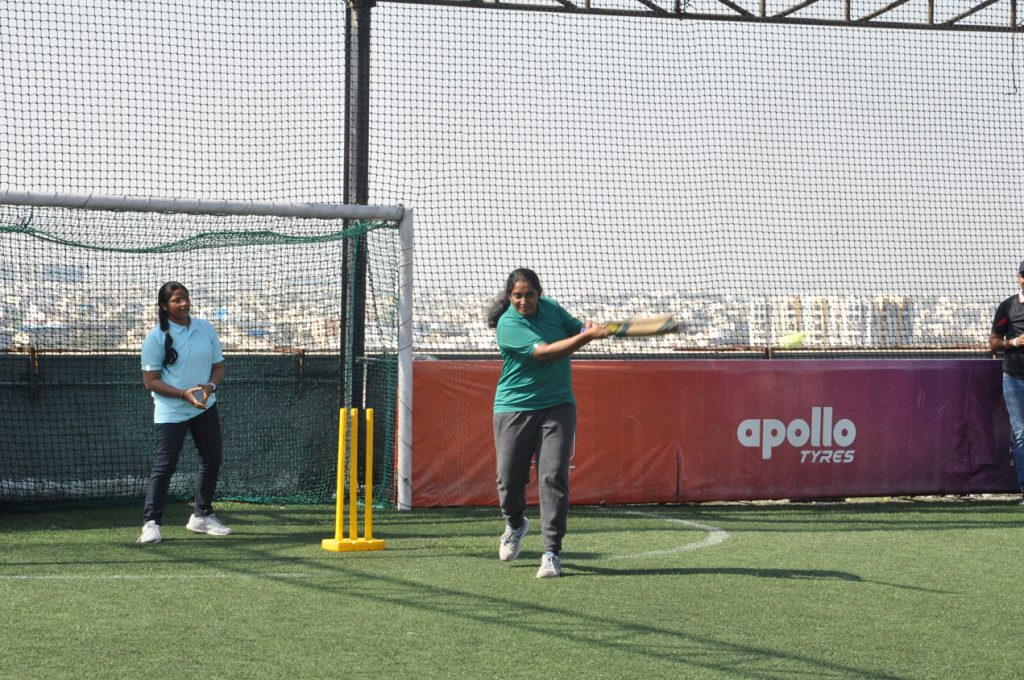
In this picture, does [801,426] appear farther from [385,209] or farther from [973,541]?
[385,209]

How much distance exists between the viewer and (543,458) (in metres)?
7.99

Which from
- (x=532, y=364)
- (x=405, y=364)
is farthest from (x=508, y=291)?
(x=405, y=364)

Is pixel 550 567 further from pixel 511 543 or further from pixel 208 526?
pixel 208 526

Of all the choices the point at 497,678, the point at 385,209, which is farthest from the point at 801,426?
the point at 497,678

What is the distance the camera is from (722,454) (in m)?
11.8

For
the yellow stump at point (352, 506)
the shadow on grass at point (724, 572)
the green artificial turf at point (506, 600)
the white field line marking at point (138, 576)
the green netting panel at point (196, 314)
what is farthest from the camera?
the green netting panel at point (196, 314)

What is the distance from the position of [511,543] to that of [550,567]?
701 mm

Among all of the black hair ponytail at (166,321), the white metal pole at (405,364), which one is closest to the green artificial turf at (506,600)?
the white metal pole at (405,364)

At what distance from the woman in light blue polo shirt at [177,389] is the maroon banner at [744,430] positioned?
81.6 inches

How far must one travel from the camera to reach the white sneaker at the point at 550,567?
305 inches

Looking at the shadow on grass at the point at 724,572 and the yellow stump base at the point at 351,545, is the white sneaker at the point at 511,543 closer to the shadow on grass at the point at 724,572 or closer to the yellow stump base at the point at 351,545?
the shadow on grass at the point at 724,572

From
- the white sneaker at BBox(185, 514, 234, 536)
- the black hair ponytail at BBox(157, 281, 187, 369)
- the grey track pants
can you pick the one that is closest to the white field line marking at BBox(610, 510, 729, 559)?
the grey track pants

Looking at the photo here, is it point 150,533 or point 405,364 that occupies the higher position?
point 405,364

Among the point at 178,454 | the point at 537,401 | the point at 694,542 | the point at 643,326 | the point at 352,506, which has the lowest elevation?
the point at 694,542
